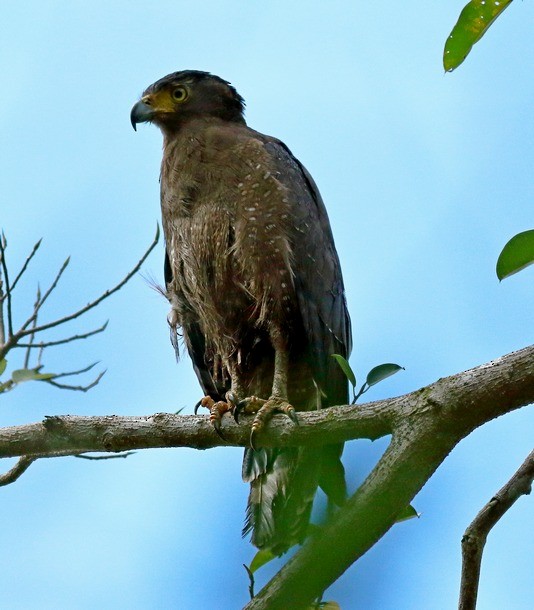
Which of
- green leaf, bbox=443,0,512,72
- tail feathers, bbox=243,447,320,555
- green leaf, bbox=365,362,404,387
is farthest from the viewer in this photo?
tail feathers, bbox=243,447,320,555

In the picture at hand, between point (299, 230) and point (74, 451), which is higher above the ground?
point (299, 230)

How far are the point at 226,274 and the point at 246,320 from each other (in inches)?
10.3

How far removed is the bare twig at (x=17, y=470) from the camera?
145 inches

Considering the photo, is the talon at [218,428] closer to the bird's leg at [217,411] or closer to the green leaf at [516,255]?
the bird's leg at [217,411]

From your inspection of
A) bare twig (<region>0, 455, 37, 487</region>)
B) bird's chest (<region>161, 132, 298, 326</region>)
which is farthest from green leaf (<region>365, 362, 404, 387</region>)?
bare twig (<region>0, 455, 37, 487</region>)

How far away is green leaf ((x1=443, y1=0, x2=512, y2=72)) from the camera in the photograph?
8.56 ft

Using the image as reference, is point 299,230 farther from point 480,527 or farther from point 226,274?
point 480,527

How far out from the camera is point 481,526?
2.91 metres

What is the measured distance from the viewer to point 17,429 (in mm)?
3494

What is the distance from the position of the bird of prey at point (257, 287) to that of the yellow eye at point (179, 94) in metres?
0.36

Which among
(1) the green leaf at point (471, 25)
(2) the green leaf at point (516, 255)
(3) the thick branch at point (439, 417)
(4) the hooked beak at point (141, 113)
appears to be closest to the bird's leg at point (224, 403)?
(3) the thick branch at point (439, 417)

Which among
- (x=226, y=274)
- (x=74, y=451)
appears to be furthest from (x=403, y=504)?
(x=226, y=274)

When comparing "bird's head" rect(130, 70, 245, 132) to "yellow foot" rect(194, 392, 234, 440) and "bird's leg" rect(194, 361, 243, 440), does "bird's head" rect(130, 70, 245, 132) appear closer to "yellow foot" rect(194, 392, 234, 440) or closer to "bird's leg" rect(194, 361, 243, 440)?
"bird's leg" rect(194, 361, 243, 440)

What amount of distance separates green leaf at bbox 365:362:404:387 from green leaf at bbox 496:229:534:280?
0.69m
